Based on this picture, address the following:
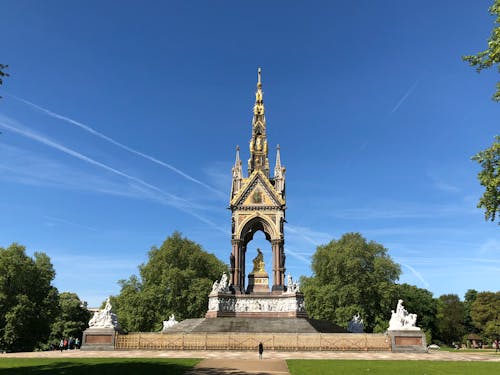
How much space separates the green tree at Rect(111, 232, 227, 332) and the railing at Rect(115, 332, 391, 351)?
71.0 feet

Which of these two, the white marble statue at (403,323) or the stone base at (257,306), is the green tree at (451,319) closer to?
the stone base at (257,306)

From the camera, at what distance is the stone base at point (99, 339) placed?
26.0m

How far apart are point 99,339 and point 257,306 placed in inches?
489

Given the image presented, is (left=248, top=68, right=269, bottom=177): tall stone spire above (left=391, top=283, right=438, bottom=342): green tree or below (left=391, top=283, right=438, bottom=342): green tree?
above

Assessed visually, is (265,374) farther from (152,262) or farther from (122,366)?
(152,262)

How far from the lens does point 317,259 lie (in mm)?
55000

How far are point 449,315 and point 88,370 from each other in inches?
2892

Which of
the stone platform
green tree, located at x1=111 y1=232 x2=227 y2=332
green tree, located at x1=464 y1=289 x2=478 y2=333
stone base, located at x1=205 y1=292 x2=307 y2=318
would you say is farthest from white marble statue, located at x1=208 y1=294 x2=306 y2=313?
green tree, located at x1=464 y1=289 x2=478 y2=333

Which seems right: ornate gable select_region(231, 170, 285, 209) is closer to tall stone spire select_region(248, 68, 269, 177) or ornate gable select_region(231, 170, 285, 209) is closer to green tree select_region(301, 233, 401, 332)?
tall stone spire select_region(248, 68, 269, 177)

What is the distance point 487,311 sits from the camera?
6341 centimetres

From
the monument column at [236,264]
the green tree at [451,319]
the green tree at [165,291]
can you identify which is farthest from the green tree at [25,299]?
the green tree at [451,319]

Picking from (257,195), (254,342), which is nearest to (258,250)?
(257,195)

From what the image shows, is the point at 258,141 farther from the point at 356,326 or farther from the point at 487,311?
the point at 487,311

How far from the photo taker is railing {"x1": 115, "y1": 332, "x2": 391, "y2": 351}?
25.5 metres
